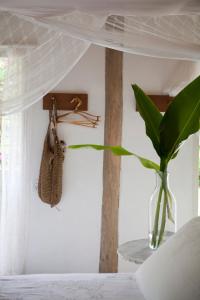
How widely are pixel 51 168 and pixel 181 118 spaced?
1313mm

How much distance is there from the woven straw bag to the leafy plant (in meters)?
→ 1.06

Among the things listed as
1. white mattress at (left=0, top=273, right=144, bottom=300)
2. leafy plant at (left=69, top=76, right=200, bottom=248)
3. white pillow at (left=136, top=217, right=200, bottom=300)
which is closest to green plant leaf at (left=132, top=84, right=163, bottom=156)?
leafy plant at (left=69, top=76, right=200, bottom=248)

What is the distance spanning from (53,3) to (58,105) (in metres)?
1.28

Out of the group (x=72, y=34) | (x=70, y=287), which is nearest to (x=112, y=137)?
(x=72, y=34)

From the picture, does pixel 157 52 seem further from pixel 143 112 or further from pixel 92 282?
pixel 92 282

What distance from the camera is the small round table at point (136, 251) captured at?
1433 mm

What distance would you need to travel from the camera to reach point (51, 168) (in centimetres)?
247

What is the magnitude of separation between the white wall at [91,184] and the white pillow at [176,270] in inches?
52.5

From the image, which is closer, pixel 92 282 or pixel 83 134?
pixel 92 282

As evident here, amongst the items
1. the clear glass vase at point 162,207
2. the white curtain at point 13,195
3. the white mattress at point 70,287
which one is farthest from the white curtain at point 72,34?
the white curtain at point 13,195

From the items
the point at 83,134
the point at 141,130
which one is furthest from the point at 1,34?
the point at 141,130

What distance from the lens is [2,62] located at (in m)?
1.57

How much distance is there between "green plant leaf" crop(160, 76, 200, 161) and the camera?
1344 mm

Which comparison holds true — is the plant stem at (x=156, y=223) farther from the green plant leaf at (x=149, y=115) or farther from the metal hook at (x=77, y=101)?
the metal hook at (x=77, y=101)
